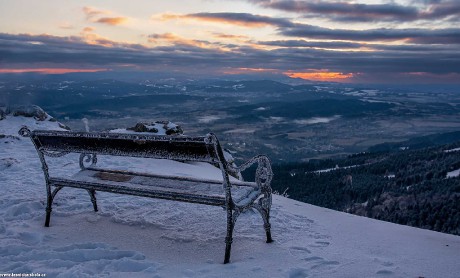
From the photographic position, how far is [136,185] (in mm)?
5035

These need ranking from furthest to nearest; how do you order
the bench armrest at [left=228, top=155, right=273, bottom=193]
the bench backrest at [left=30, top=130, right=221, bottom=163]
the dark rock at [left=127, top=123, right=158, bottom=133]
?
the dark rock at [left=127, top=123, right=158, bottom=133] < the bench armrest at [left=228, top=155, right=273, bottom=193] < the bench backrest at [left=30, top=130, right=221, bottom=163]

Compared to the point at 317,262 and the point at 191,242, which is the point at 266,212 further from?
the point at 191,242

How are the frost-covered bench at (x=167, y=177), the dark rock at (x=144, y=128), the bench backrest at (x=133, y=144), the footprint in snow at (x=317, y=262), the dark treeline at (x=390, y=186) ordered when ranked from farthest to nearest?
the dark treeline at (x=390, y=186)
the dark rock at (x=144, y=128)
the footprint in snow at (x=317, y=262)
the frost-covered bench at (x=167, y=177)
the bench backrest at (x=133, y=144)

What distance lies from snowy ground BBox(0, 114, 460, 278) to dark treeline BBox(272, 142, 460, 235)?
2102 inches

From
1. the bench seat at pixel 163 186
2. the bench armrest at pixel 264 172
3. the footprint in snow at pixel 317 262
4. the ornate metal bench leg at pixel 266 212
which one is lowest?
the footprint in snow at pixel 317 262

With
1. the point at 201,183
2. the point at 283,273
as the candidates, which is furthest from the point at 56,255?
the point at 283,273

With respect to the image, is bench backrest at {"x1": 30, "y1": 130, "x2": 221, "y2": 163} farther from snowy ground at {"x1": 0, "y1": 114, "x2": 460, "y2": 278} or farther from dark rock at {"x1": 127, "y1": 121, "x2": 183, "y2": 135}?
dark rock at {"x1": 127, "y1": 121, "x2": 183, "y2": 135}

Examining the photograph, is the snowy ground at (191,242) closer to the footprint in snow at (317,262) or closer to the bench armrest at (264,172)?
the footprint in snow at (317,262)

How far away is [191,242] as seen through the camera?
505 centimetres

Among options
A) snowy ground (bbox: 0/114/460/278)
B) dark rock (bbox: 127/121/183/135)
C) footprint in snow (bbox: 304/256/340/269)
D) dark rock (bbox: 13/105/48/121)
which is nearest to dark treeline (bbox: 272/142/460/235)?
dark rock (bbox: 13/105/48/121)

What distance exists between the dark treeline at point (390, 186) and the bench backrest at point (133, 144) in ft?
181

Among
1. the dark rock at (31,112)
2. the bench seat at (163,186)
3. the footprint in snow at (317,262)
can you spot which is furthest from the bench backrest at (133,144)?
the dark rock at (31,112)

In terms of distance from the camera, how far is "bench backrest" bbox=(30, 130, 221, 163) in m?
3.95

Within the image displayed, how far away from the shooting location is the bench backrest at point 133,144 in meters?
3.95
